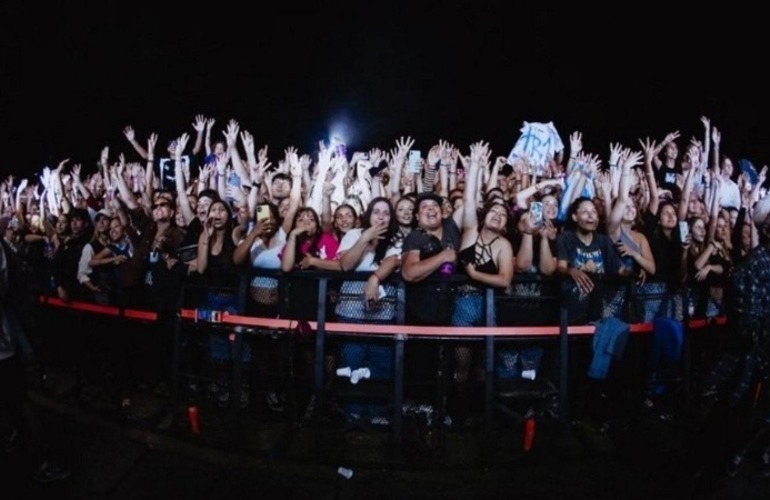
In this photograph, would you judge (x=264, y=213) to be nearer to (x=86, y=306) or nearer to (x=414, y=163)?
(x=86, y=306)

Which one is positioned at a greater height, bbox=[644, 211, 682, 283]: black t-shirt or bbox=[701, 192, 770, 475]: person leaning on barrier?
bbox=[644, 211, 682, 283]: black t-shirt

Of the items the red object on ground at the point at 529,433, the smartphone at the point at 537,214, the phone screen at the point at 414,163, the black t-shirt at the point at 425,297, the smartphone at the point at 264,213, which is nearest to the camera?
the red object on ground at the point at 529,433

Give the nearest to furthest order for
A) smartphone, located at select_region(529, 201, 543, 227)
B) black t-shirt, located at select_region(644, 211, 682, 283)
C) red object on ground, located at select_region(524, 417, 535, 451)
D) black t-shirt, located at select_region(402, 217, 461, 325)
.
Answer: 1. red object on ground, located at select_region(524, 417, 535, 451)
2. black t-shirt, located at select_region(402, 217, 461, 325)
3. smartphone, located at select_region(529, 201, 543, 227)
4. black t-shirt, located at select_region(644, 211, 682, 283)

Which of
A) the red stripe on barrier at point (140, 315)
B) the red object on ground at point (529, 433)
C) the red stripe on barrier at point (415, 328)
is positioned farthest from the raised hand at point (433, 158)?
the red object on ground at point (529, 433)

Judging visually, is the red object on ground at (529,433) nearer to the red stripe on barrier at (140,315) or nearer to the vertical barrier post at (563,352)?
the vertical barrier post at (563,352)

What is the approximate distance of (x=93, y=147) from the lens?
20562mm

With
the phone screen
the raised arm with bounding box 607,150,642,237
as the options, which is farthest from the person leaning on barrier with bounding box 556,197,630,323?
the phone screen

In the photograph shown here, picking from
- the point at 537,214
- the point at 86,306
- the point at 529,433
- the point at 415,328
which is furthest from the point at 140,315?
the point at 537,214

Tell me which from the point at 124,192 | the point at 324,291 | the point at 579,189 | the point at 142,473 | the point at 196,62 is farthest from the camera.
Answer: the point at 196,62

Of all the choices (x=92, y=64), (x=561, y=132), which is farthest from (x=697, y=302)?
(x=92, y=64)

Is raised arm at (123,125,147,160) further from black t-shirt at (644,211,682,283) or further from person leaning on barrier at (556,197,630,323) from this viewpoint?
black t-shirt at (644,211,682,283)

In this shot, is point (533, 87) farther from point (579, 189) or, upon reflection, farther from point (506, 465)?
point (506, 465)

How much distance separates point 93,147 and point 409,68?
14411 millimetres

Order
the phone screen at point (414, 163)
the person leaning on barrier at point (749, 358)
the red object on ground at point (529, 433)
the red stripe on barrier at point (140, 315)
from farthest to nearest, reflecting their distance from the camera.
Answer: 1. the phone screen at point (414, 163)
2. the red stripe on barrier at point (140, 315)
3. the red object on ground at point (529, 433)
4. the person leaning on barrier at point (749, 358)
